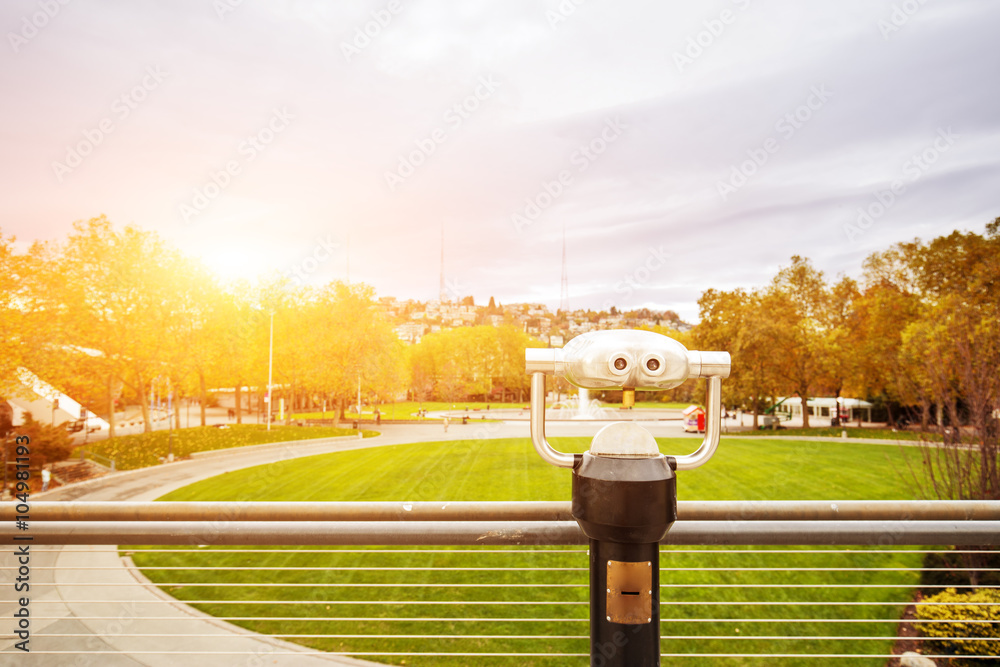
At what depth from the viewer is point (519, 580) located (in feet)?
24.1

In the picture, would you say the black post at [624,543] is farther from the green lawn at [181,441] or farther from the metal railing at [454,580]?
the green lawn at [181,441]

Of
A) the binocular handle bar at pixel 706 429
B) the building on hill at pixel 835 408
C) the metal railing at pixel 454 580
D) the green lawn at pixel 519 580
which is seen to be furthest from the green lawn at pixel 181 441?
the building on hill at pixel 835 408

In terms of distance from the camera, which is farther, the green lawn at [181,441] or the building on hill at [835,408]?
the building on hill at [835,408]

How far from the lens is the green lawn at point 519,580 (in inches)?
218

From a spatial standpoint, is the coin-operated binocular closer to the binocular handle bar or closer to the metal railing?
the binocular handle bar

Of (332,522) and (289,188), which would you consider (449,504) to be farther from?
(289,188)

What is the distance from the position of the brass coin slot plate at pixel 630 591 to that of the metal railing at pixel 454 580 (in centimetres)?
36

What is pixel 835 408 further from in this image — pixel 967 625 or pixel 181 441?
pixel 181 441

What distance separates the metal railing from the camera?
5.01ft

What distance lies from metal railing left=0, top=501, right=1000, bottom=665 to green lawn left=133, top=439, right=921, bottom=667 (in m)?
0.04

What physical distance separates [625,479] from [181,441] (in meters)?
20.8

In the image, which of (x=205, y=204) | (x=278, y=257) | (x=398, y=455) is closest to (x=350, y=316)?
(x=278, y=257)

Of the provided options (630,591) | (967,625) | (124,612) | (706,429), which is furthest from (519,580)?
(706,429)

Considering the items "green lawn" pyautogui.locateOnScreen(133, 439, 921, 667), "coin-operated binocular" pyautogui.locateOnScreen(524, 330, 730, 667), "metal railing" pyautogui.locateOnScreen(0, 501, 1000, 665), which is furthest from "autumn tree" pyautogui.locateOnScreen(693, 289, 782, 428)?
"coin-operated binocular" pyautogui.locateOnScreen(524, 330, 730, 667)
